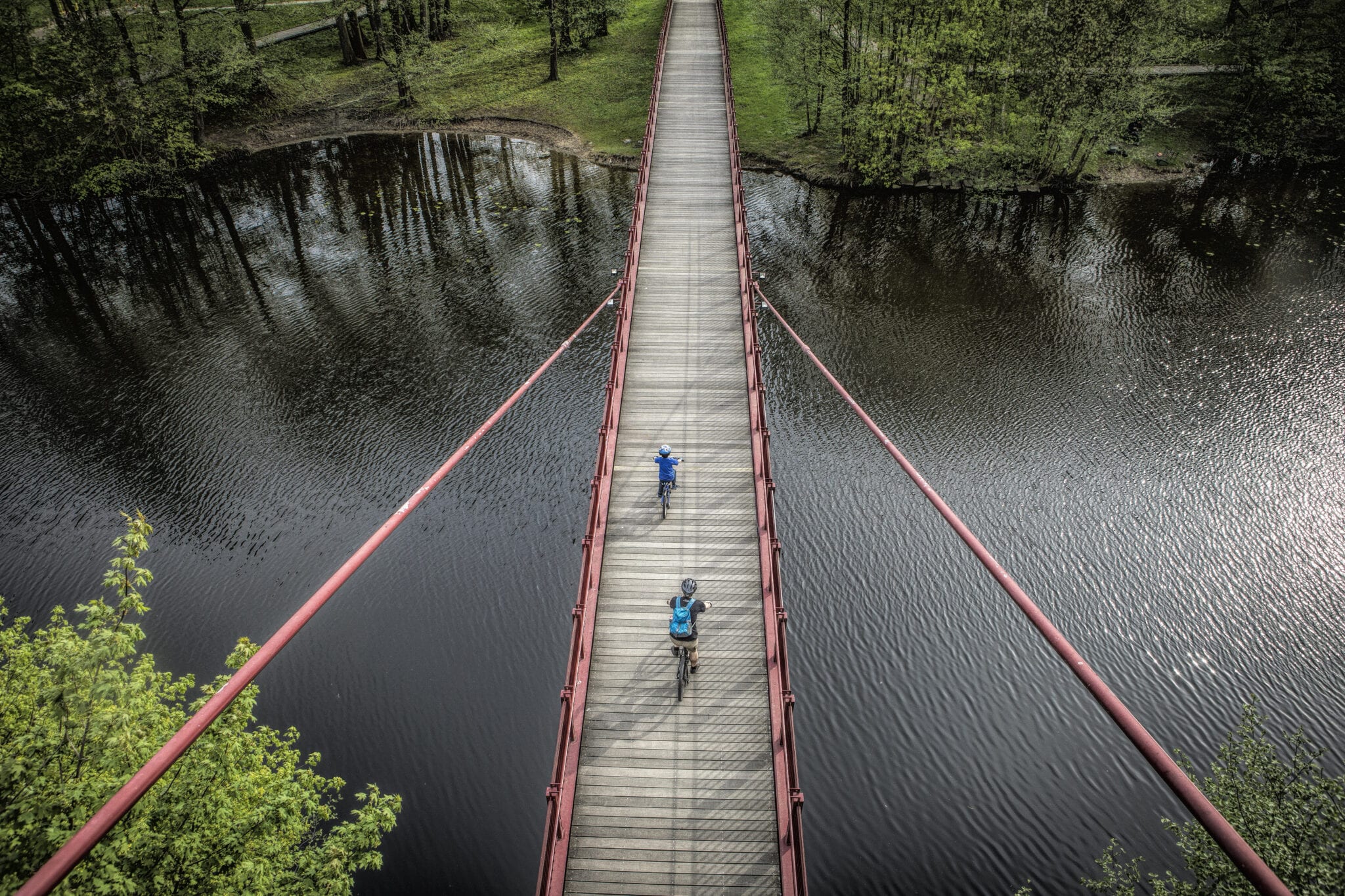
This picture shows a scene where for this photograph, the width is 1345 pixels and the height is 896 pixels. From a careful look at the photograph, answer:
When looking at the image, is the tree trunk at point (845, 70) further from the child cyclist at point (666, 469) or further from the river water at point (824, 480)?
the child cyclist at point (666, 469)

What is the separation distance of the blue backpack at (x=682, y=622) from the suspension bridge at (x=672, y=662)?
4.16 feet

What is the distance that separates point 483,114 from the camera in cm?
4850

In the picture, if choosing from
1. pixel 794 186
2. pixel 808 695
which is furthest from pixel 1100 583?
pixel 794 186

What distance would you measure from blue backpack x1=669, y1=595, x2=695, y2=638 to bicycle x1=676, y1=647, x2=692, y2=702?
41cm

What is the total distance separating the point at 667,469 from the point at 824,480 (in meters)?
9.39

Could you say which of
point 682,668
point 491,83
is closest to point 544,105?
point 491,83

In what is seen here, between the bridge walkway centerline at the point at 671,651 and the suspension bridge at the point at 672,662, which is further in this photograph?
the bridge walkway centerline at the point at 671,651

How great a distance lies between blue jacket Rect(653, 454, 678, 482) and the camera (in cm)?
1497

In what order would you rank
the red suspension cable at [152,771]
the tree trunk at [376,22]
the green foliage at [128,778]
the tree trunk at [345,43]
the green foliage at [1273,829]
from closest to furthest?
the red suspension cable at [152,771] < the green foliage at [128,778] < the green foliage at [1273,829] < the tree trunk at [376,22] < the tree trunk at [345,43]

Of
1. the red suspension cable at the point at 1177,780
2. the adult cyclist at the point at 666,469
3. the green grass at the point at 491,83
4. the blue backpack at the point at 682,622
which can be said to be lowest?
the blue backpack at the point at 682,622

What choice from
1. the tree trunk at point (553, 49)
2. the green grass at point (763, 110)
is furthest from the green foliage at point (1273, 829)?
the tree trunk at point (553, 49)

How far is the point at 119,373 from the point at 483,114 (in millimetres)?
30382

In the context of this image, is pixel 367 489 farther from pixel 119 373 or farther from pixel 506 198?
pixel 506 198

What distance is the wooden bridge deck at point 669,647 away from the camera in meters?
10.9
